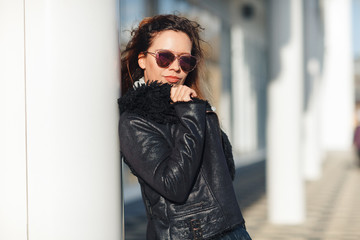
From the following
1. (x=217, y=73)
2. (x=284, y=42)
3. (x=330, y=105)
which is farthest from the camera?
(x=330, y=105)

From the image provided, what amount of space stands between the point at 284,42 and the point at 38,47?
5630mm

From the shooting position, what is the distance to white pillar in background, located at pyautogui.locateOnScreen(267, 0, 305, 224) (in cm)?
690

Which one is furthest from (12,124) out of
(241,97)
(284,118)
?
(241,97)

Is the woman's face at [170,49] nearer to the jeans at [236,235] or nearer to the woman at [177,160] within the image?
the woman at [177,160]

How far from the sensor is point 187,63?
194cm

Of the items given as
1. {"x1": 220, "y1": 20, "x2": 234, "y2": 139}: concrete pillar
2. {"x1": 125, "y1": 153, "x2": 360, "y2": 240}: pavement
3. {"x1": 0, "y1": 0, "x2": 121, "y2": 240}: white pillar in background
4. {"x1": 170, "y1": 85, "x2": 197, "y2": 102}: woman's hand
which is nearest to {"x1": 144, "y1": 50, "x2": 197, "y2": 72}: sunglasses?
{"x1": 170, "y1": 85, "x2": 197, "y2": 102}: woman's hand

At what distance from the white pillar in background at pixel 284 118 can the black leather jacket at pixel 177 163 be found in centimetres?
519

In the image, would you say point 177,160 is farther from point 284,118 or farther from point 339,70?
point 339,70

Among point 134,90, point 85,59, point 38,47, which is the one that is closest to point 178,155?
point 134,90

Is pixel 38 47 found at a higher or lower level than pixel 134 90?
higher

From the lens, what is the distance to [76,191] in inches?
64.1

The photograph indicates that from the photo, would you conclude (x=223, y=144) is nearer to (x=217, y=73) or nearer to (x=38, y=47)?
(x=38, y=47)

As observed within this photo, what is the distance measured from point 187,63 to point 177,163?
0.41m

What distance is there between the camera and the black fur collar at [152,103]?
1.77m
